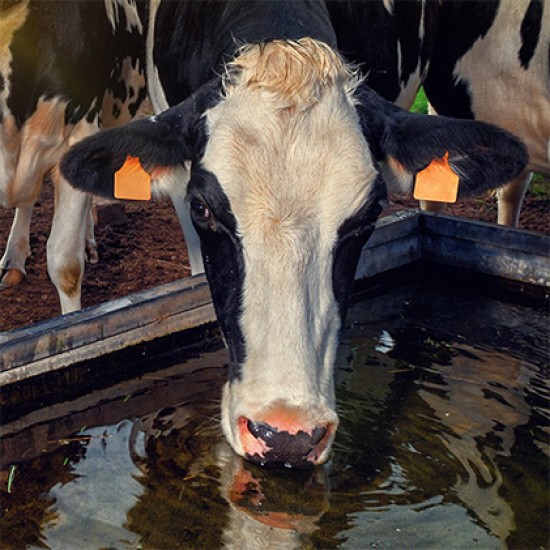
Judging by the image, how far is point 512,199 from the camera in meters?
6.56

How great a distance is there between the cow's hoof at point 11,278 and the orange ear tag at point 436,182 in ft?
9.66

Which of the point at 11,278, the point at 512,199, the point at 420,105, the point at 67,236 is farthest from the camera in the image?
the point at 420,105

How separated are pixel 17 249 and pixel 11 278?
0.60 ft

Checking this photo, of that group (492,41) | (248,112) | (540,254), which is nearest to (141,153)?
(248,112)

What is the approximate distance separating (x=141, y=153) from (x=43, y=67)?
1.23m

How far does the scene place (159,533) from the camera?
3.16 meters

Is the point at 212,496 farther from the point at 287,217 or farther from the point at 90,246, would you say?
the point at 90,246

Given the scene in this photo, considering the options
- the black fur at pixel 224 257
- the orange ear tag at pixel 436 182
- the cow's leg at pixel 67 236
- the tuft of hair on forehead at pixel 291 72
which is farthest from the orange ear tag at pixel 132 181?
the cow's leg at pixel 67 236

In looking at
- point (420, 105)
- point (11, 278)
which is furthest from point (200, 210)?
point (420, 105)

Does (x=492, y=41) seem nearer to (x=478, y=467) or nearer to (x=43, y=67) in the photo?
(x=43, y=67)

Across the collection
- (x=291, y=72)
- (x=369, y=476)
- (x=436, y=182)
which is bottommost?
(x=369, y=476)

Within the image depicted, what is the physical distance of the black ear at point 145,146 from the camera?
3484 millimetres

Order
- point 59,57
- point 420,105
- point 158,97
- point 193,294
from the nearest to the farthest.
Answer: point 193,294, point 59,57, point 158,97, point 420,105

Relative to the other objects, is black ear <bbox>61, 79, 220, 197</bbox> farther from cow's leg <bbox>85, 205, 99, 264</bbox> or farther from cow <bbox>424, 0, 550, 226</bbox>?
cow's leg <bbox>85, 205, 99, 264</bbox>
